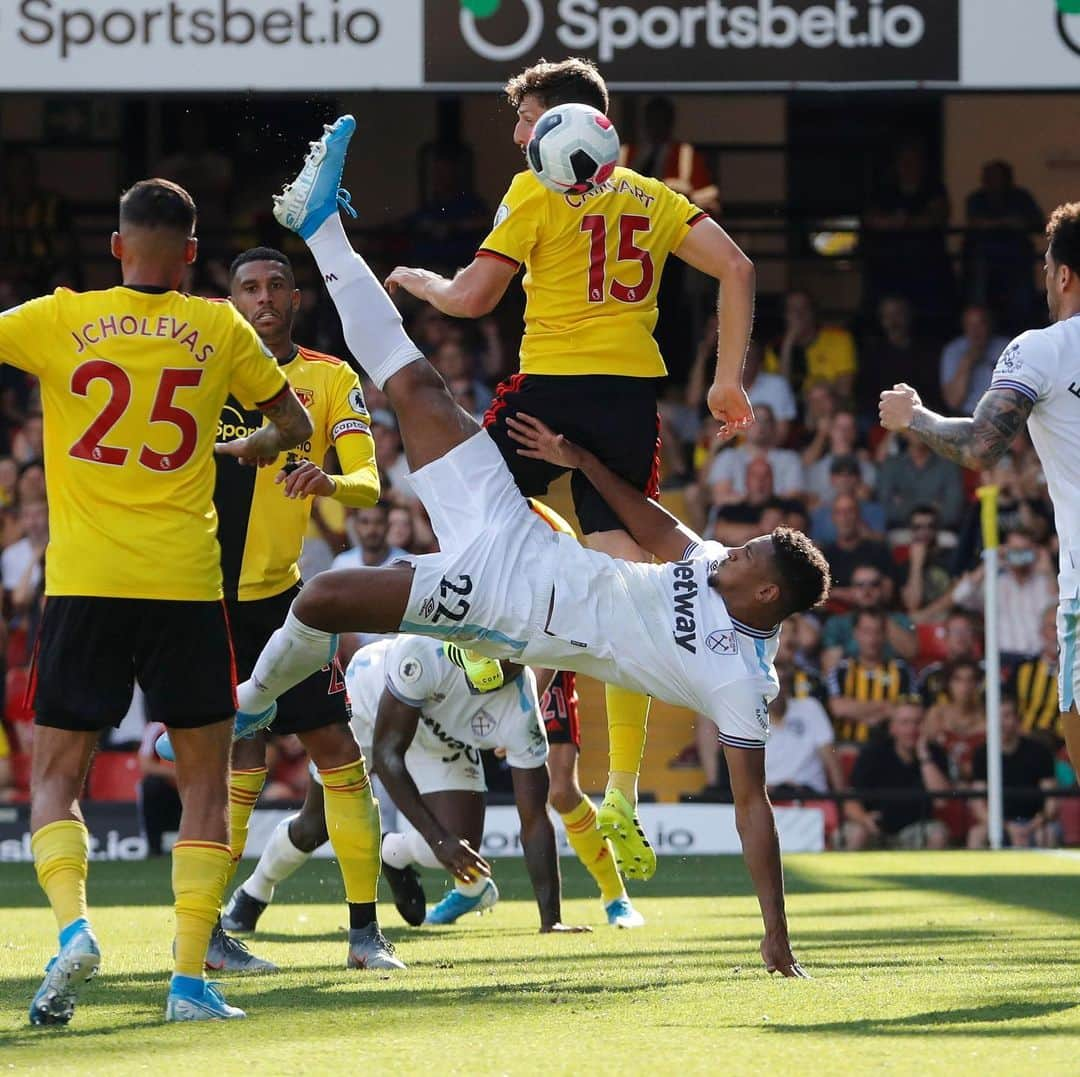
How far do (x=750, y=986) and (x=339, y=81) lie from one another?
9.52 meters

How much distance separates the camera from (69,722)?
5.79 meters

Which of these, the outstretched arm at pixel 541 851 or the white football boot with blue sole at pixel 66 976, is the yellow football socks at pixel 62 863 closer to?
the white football boot with blue sole at pixel 66 976

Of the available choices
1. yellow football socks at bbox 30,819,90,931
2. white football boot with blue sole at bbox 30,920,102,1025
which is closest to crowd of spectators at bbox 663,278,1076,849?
yellow football socks at bbox 30,819,90,931

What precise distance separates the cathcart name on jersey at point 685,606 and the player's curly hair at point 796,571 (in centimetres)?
29

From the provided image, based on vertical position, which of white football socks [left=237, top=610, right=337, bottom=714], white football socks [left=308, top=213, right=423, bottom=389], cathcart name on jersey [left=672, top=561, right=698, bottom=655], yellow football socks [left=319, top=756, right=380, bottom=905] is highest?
white football socks [left=308, top=213, right=423, bottom=389]

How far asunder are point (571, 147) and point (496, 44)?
7.53 m

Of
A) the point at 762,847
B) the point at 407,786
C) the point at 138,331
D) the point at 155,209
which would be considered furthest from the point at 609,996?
the point at 407,786

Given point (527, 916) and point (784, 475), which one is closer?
point (527, 916)

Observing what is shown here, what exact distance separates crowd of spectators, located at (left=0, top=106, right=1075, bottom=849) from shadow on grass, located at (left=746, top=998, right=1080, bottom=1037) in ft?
30.5

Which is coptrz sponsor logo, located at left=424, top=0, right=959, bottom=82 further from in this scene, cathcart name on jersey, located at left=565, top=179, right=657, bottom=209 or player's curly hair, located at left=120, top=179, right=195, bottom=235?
player's curly hair, located at left=120, top=179, right=195, bottom=235

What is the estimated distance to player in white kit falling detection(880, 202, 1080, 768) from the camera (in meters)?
6.21

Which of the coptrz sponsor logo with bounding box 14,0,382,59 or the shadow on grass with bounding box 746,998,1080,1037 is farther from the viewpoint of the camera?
the coptrz sponsor logo with bounding box 14,0,382,59

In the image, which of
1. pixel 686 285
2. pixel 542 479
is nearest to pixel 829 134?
pixel 686 285

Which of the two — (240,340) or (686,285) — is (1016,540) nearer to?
(686,285)
